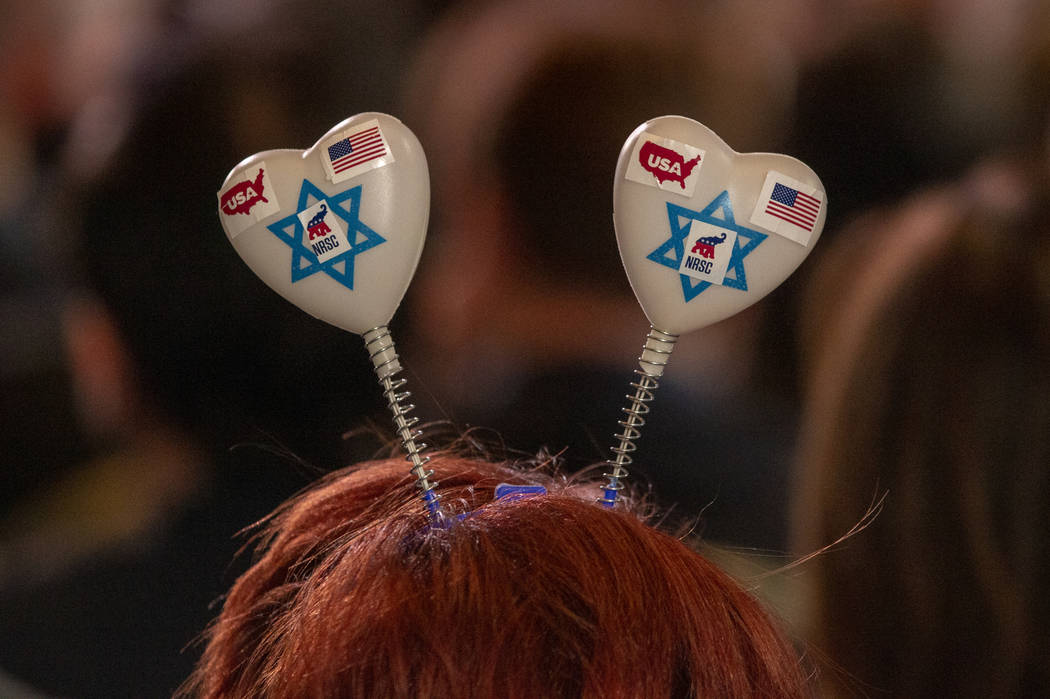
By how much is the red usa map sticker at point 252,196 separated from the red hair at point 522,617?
0.16 m

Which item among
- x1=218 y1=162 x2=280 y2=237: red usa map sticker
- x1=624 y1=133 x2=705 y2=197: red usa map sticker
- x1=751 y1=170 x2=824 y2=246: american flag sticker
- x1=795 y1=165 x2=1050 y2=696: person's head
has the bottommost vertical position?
x1=795 y1=165 x2=1050 y2=696: person's head

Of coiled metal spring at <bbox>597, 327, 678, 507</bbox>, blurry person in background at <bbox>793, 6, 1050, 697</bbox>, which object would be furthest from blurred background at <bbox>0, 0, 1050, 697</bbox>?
coiled metal spring at <bbox>597, 327, 678, 507</bbox>

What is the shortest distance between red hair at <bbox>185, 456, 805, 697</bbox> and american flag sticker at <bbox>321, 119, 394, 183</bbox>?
171 millimetres

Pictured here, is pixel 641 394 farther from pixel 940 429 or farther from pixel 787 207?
pixel 940 429

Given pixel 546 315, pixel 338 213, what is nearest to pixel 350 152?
pixel 338 213

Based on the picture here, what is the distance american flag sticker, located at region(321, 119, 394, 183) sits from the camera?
44 centimetres

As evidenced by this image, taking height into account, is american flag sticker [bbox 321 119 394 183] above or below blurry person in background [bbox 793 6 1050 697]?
above

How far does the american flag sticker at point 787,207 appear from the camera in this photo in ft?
1.47

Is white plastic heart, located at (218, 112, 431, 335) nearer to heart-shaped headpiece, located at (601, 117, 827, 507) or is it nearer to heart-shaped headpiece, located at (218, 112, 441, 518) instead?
heart-shaped headpiece, located at (218, 112, 441, 518)

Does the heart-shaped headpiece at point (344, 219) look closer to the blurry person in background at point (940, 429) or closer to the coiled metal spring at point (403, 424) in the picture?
the coiled metal spring at point (403, 424)

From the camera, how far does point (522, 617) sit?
397mm

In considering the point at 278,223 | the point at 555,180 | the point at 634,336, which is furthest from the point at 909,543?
the point at 278,223

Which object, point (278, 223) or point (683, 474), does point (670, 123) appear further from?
point (683, 474)

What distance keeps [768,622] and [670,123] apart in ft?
0.82
